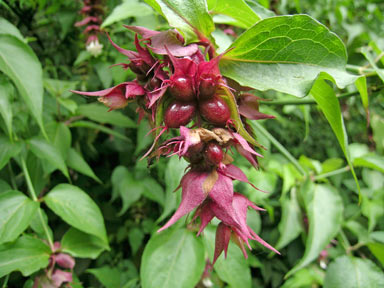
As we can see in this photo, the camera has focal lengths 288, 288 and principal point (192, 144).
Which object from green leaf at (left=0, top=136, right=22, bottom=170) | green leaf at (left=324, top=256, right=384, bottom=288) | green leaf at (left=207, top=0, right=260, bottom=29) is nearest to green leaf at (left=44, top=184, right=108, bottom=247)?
green leaf at (left=0, top=136, right=22, bottom=170)

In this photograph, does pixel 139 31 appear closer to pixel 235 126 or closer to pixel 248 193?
pixel 235 126

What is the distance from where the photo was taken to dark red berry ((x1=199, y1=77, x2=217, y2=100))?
0.28 m

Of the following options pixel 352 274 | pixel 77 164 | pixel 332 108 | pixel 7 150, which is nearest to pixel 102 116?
pixel 77 164

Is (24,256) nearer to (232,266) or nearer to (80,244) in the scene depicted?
(80,244)

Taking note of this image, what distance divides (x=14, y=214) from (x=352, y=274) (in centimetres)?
74

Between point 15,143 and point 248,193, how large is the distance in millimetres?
549

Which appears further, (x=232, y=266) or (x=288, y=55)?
(x=232, y=266)

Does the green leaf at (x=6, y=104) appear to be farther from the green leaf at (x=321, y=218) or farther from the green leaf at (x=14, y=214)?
the green leaf at (x=321, y=218)

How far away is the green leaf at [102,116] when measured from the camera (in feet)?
2.53

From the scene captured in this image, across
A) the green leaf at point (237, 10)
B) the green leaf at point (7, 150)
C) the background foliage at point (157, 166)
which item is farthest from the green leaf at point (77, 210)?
the green leaf at point (237, 10)

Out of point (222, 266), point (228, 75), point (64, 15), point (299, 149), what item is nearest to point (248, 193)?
point (222, 266)

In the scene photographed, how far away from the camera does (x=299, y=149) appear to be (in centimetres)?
167

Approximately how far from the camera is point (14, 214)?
50 cm

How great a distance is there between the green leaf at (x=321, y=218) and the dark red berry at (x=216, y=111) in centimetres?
46
